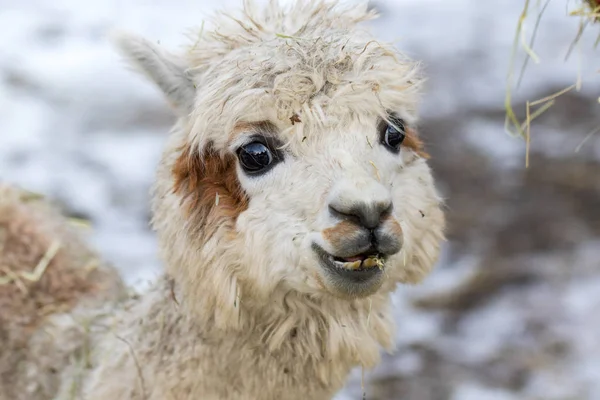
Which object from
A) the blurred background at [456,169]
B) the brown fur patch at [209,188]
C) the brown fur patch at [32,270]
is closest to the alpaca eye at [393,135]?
the brown fur patch at [209,188]

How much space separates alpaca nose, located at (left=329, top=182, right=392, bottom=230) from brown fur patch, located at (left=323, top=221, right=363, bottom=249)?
0.02m

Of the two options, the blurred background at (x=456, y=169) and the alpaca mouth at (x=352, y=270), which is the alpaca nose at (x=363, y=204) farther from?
the blurred background at (x=456, y=169)

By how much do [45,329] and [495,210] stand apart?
4888 millimetres

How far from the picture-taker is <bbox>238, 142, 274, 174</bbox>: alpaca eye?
2496 millimetres

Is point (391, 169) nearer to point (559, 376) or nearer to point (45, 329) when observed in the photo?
point (45, 329)

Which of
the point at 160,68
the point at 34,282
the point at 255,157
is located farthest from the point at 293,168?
the point at 34,282

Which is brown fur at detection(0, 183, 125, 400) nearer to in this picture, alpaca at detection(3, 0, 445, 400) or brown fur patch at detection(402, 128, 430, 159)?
alpaca at detection(3, 0, 445, 400)

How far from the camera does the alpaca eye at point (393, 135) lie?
2.61 meters

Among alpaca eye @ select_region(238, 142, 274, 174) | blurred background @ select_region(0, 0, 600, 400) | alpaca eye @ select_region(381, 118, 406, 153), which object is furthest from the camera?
blurred background @ select_region(0, 0, 600, 400)

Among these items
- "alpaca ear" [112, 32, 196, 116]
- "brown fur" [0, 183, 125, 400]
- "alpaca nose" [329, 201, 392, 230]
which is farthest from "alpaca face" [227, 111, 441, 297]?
"brown fur" [0, 183, 125, 400]

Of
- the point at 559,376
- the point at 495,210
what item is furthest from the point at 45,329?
the point at 495,210

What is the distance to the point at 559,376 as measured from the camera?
17.3 feet

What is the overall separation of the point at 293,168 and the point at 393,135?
40 cm

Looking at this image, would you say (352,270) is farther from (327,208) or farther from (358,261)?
(327,208)
